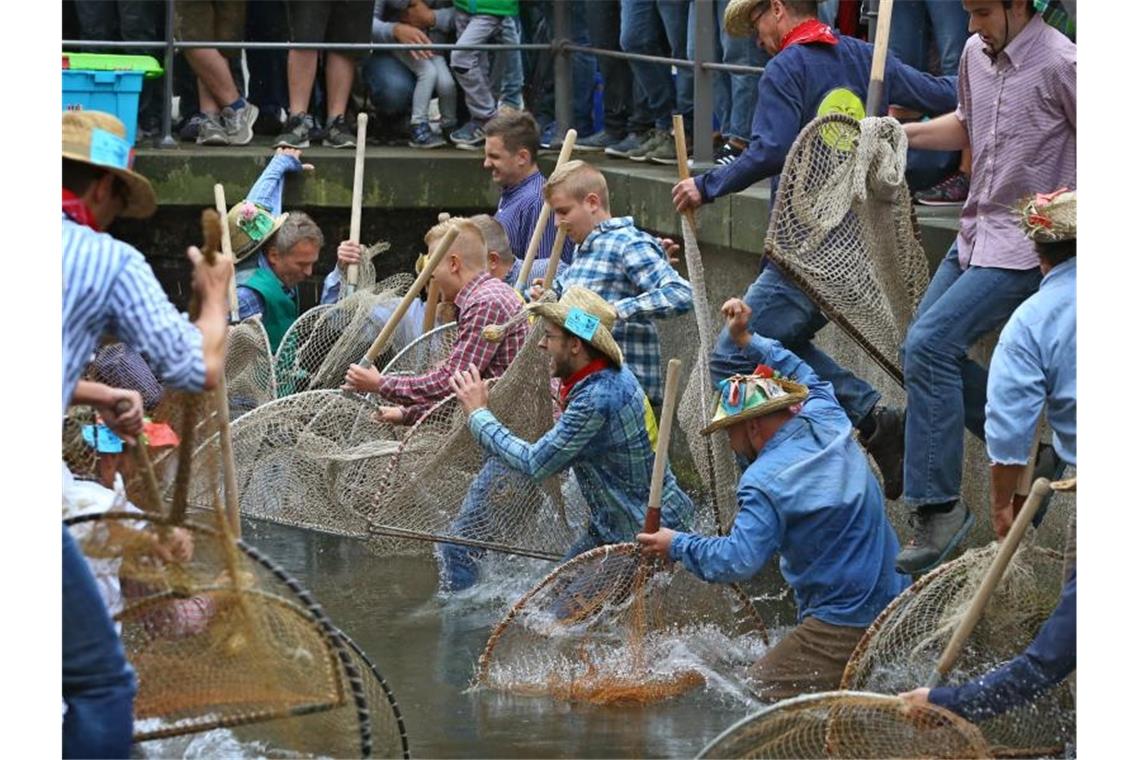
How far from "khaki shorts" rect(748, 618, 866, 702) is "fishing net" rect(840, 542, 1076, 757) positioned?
2.02 ft

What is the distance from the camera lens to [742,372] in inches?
295

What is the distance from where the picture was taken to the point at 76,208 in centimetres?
483

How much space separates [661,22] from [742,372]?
434 cm

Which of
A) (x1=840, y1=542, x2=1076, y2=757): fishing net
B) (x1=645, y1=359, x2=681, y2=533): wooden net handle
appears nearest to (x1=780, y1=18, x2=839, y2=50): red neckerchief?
(x1=645, y1=359, x2=681, y2=533): wooden net handle

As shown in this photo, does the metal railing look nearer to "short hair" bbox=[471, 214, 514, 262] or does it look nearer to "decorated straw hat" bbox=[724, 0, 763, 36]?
"short hair" bbox=[471, 214, 514, 262]

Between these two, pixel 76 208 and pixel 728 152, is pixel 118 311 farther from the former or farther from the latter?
pixel 728 152

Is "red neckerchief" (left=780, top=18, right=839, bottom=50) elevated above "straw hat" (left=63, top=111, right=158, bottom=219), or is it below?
above

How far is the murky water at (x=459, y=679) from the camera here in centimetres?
655

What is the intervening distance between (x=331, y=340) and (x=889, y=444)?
3206 millimetres

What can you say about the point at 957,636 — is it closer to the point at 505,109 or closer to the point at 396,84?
the point at 505,109

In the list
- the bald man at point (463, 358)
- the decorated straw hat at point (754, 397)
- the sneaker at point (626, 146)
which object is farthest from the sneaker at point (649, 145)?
the decorated straw hat at point (754, 397)

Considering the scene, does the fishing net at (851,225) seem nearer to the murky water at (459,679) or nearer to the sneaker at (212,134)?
the murky water at (459,679)

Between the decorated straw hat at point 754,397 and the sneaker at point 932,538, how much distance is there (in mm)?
673

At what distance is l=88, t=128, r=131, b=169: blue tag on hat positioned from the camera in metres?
4.77
